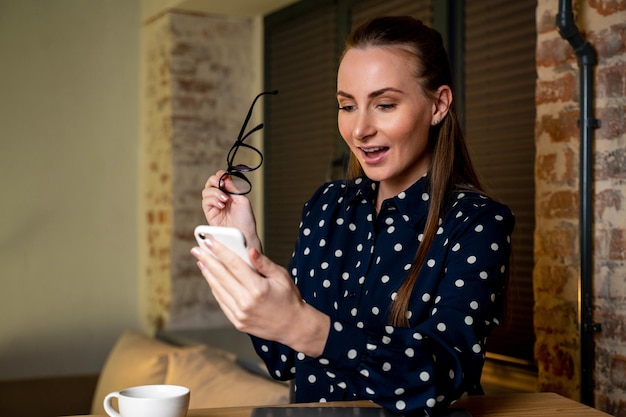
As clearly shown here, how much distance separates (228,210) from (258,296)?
0.45 metres

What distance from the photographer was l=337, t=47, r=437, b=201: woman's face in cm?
154

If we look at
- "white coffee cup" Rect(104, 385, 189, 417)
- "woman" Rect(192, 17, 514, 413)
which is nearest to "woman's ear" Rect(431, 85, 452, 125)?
"woman" Rect(192, 17, 514, 413)

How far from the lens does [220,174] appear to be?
1.57 m

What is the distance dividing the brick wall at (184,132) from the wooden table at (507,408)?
272 cm

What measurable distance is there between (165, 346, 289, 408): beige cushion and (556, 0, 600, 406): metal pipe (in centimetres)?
83

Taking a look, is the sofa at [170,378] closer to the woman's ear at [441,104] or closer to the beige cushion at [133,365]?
the beige cushion at [133,365]

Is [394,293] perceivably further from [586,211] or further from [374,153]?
[586,211]

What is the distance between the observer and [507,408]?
4.61ft

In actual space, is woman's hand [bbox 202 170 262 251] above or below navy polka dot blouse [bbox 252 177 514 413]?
above

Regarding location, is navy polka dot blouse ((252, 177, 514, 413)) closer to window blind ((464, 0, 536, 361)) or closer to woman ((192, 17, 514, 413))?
woman ((192, 17, 514, 413))

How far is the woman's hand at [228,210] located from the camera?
1.55 m

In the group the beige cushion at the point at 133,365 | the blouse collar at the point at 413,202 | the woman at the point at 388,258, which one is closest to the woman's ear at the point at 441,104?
the woman at the point at 388,258

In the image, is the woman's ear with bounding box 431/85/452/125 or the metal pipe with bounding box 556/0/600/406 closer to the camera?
the woman's ear with bounding box 431/85/452/125

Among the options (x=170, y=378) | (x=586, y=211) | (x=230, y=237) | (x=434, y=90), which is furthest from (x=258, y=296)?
(x=170, y=378)
